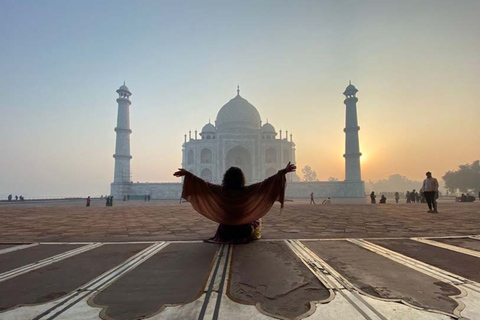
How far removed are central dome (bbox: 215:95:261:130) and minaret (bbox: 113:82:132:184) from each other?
46.2 ft

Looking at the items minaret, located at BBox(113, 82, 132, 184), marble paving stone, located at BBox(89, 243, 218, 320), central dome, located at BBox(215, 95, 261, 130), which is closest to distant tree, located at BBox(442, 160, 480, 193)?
central dome, located at BBox(215, 95, 261, 130)

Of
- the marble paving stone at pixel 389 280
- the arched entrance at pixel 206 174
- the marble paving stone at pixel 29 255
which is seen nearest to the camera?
the marble paving stone at pixel 389 280

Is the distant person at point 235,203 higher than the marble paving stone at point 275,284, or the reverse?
the distant person at point 235,203

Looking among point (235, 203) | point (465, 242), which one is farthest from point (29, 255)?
point (465, 242)

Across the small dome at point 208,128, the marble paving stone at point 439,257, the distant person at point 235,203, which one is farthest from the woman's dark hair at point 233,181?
the small dome at point 208,128

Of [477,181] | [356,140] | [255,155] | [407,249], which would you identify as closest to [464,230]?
[407,249]

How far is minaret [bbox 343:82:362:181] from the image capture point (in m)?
37.0

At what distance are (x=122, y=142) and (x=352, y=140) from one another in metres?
30.9

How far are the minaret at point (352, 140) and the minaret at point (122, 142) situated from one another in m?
29.6

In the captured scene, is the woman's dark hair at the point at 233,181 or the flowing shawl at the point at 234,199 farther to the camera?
the woman's dark hair at the point at 233,181

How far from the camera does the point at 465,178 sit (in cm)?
4528

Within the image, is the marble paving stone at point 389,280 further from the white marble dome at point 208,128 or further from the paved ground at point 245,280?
the white marble dome at point 208,128

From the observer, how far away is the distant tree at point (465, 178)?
146 ft

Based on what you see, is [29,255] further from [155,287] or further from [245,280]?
[245,280]
